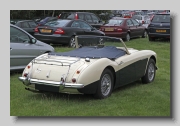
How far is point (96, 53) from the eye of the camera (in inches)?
280

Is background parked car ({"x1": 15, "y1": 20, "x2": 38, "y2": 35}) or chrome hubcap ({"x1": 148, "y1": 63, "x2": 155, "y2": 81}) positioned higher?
background parked car ({"x1": 15, "y1": 20, "x2": 38, "y2": 35})

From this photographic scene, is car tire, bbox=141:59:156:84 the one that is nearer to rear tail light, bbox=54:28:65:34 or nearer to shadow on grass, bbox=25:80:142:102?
shadow on grass, bbox=25:80:142:102

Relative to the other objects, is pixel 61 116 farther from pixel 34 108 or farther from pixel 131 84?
pixel 131 84

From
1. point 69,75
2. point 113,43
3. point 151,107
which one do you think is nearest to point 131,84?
point 113,43

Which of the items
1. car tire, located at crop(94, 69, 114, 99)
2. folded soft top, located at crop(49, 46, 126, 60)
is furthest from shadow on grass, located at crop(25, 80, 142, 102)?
folded soft top, located at crop(49, 46, 126, 60)

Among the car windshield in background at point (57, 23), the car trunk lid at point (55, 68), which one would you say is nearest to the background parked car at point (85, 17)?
the car windshield in background at point (57, 23)

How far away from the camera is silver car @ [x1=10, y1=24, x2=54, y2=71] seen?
865cm

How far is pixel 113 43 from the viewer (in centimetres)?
769

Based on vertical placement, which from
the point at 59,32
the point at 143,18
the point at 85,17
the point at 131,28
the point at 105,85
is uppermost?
the point at 143,18

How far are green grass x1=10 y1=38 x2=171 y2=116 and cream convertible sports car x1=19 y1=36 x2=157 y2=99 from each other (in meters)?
0.22

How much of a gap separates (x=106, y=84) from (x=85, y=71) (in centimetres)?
71

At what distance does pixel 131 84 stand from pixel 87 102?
1.85 m

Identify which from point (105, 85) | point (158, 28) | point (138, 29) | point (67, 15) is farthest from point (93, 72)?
point (138, 29)

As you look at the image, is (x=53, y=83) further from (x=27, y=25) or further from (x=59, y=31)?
(x=27, y=25)
